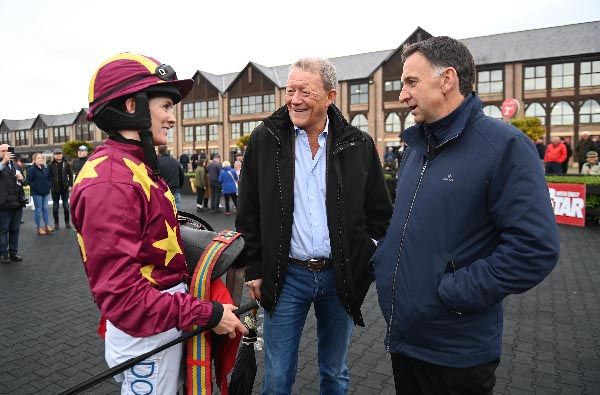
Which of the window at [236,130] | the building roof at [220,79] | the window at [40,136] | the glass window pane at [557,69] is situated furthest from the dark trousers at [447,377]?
the window at [40,136]

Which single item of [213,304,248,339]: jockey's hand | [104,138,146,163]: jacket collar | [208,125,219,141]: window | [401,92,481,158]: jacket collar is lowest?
[213,304,248,339]: jockey's hand

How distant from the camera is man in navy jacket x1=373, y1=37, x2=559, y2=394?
6.00ft

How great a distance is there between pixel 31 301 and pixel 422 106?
20.1ft

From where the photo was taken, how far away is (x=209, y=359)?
6.64 feet

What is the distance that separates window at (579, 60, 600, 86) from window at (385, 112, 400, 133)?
647 inches

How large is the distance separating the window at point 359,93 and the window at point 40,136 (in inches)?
2268

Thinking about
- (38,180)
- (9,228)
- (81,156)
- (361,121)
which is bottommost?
(9,228)

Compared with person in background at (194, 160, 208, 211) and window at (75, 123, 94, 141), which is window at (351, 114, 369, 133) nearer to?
person in background at (194, 160, 208, 211)

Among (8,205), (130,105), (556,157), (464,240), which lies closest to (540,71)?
(556,157)

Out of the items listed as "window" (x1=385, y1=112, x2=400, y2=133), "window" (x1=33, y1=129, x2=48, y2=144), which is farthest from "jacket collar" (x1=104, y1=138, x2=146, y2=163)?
"window" (x1=33, y1=129, x2=48, y2=144)

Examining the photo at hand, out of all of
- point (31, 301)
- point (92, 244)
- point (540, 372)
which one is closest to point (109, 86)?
point (92, 244)

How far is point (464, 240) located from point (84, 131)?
80.9m

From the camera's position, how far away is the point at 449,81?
2121mm

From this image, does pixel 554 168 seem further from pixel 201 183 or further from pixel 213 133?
pixel 213 133
